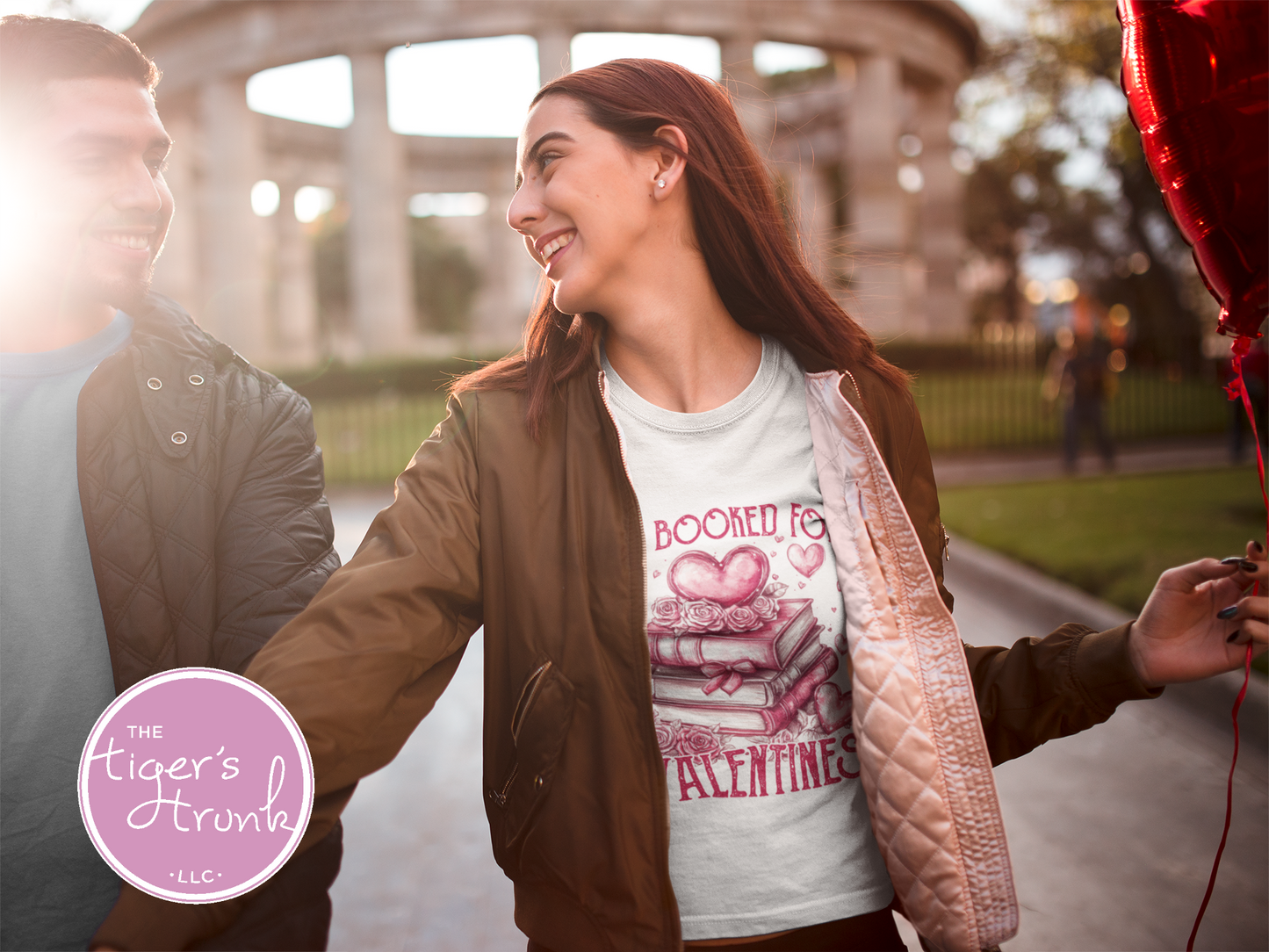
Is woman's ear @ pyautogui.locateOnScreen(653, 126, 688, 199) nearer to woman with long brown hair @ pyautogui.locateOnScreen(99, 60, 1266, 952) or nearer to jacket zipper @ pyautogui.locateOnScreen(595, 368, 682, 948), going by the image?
woman with long brown hair @ pyautogui.locateOnScreen(99, 60, 1266, 952)

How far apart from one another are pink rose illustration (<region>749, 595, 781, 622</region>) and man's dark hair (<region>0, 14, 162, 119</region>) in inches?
64.1

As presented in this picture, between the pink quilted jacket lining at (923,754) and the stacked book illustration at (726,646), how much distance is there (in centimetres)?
14

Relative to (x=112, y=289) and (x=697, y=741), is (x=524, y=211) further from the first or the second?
(x=697, y=741)

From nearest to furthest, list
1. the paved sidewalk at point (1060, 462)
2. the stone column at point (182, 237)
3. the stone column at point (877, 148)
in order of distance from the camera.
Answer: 1. the paved sidewalk at point (1060, 462)
2. the stone column at point (877, 148)
3. the stone column at point (182, 237)

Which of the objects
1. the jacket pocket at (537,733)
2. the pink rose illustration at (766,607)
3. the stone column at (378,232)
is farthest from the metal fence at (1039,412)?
the jacket pocket at (537,733)

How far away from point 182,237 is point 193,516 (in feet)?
98.4

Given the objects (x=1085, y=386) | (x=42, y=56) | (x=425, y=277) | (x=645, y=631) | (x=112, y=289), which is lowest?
(x=1085, y=386)

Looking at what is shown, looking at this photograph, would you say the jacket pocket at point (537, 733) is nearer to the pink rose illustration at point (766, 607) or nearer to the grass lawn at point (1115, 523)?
the pink rose illustration at point (766, 607)

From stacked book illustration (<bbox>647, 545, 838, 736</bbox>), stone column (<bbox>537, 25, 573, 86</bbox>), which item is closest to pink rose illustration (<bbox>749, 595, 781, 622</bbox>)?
stacked book illustration (<bbox>647, 545, 838, 736</bbox>)

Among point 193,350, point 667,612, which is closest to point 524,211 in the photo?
point 193,350

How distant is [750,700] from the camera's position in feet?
5.95

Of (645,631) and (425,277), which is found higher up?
(425,277)

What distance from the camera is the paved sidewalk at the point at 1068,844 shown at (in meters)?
3.23

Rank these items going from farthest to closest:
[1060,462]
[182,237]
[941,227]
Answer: [182,237] < [941,227] < [1060,462]
